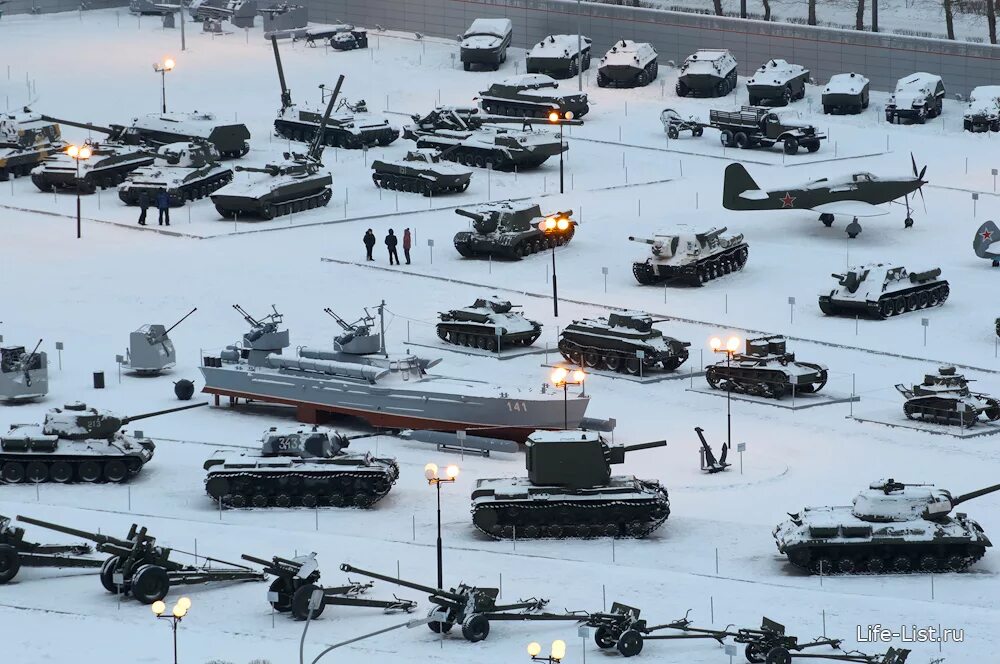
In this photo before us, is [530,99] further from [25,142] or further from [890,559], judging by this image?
[890,559]

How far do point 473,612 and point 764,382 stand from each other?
53.2 ft

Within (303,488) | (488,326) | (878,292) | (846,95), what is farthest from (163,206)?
(846,95)

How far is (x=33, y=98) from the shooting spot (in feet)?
293

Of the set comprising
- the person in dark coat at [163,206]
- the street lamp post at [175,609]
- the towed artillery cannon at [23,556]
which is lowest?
the person in dark coat at [163,206]

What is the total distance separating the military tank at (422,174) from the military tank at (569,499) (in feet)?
94.5

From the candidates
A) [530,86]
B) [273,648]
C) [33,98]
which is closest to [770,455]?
[273,648]

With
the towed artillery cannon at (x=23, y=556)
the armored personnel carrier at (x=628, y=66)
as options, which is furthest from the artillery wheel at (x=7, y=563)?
the armored personnel carrier at (x=628, y=66)

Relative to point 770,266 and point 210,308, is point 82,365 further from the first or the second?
point 770,266

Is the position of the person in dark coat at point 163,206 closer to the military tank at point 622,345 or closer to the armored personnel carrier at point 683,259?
the armored personnel carrier at point 683,259

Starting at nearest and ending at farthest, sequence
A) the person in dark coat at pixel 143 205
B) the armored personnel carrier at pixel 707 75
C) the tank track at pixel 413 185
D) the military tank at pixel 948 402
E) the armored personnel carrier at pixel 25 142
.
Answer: the military tank at pixel 948 402, the person in dark coat at pixel 143 205, the tank track at pixel 413 185, the armored personnel carrier at pixel 25 142, the armored personnel carrier at pixel 707 75

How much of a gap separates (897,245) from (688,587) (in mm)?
28195

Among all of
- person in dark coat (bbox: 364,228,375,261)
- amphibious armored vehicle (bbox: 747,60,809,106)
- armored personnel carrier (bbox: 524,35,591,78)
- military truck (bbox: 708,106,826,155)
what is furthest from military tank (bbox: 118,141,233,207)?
amphibious armored vehicle (bbox: 747,60,809,106)

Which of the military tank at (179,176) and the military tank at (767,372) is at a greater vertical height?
the military tank at (767,372)

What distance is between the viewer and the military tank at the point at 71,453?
49656 millimetres
